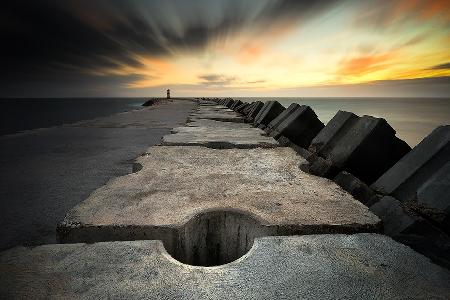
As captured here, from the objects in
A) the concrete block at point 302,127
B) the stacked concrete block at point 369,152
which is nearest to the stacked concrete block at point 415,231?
the stacked concrete block at point 369,152

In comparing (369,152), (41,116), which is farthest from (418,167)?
(41,116)

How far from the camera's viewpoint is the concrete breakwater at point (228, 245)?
0.92m

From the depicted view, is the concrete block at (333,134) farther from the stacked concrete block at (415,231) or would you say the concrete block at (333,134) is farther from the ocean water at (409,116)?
the ocean water at (409,116)

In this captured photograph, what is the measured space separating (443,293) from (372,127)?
1.36 m

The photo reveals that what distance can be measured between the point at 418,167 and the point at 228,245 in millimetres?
1203

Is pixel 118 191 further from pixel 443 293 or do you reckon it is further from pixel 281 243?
pixel 443 293

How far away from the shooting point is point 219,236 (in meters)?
1.48

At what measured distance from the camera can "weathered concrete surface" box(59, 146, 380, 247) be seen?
50.4 inches

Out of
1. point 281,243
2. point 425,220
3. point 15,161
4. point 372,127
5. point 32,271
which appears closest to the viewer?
point 32,271

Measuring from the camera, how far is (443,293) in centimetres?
91

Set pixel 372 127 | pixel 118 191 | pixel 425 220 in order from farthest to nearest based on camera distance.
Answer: pixel 372 127 < pixel 118 191 < pixel 425 220

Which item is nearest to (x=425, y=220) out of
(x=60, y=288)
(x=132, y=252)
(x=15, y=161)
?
(x=132, y=252)

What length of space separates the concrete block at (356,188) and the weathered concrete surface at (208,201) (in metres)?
0.13

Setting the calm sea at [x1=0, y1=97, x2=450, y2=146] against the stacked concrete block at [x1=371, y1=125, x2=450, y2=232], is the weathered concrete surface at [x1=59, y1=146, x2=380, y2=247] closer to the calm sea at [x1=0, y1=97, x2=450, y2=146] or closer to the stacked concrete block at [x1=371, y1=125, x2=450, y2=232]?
the stacked concrete block at [x1=371, y1=125, x2=450, y2=232]
